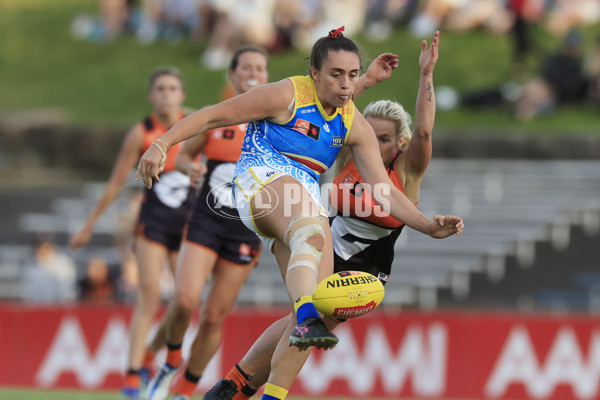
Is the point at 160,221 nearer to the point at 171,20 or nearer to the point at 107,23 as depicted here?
the point at 171,20

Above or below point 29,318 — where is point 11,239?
above

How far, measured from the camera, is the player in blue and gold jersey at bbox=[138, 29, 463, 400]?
5.12 m

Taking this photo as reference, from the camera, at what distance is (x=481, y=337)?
445 inches

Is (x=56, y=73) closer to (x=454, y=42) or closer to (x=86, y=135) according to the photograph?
(x=86, y=135)

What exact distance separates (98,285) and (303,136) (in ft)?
29.7

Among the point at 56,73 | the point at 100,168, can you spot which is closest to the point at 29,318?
the point at 100,168

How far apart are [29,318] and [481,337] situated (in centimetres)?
526

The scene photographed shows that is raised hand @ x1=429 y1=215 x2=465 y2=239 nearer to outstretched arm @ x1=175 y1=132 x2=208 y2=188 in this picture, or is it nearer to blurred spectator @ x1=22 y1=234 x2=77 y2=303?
outstretched arm @ x1=175 y1=132 x2=208 y2=188

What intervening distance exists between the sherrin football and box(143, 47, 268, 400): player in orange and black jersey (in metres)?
2.34

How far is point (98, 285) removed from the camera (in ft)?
45.3

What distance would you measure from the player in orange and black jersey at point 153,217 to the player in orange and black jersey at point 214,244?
1023 mm

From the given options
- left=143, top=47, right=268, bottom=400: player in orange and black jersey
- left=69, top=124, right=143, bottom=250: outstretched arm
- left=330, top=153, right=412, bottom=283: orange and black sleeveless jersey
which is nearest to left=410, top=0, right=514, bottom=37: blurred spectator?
left=69, top=124, right=143, bottom=250: outstretched arm

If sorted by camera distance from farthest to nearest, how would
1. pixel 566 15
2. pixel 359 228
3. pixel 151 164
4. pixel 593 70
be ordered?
1. pixel 566 15
2. pixel 593 70
3. pixel 359 228
4. pixel 151 164

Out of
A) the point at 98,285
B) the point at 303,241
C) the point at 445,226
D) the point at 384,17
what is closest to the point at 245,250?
the point at 303,241
